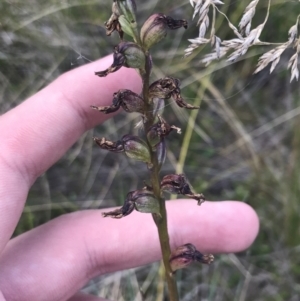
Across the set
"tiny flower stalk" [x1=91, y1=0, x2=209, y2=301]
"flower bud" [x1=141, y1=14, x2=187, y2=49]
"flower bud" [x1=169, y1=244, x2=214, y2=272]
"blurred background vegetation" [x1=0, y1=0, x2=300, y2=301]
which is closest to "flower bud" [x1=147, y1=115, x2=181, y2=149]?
"tiny flower stalk" [x1=91, y1=0, x2=209, y2=301]

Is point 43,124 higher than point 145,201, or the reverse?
point 43,124

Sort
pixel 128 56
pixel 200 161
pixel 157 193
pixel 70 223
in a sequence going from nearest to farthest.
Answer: pixel 128 56 → pixel 157 193 → pixel 70 223 → pixel 200 161

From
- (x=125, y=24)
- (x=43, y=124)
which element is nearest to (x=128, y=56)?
(x=125, y=24)

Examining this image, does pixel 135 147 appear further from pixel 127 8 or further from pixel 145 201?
pixel 127 8

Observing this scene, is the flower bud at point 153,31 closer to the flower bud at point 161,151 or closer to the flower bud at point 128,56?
the flower bud at point 128,56

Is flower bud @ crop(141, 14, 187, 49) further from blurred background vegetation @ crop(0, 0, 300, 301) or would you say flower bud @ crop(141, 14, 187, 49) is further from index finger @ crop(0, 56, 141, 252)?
blurred background vegetation @ crop(0, 0, 300, 301)
